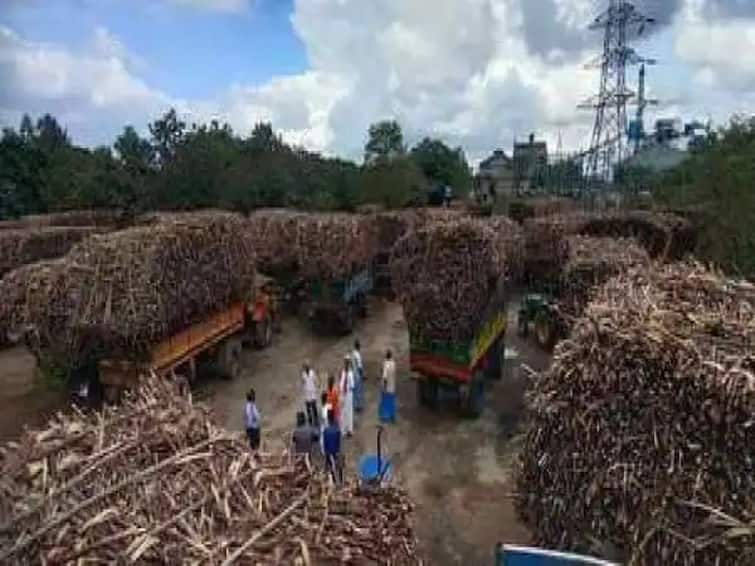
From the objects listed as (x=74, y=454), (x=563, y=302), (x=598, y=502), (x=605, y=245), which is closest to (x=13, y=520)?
(x=74, y=454)

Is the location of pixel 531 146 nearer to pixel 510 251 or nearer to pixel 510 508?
pixel 510 251

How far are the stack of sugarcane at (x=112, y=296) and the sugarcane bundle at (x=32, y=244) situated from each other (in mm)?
6388

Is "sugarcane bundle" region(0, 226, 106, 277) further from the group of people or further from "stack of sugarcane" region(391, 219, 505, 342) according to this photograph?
"stack of sugarcane" region(391, 219, 505, 342)

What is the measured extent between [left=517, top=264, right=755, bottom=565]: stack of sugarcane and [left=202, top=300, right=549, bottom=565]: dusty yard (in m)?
2.28

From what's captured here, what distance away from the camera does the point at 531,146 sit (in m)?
70.0

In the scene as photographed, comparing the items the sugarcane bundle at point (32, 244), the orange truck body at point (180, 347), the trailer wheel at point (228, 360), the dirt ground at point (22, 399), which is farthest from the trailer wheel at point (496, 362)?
the sugarcane bundle at point (32, 244)

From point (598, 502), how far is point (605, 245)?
→ 10.8 metres

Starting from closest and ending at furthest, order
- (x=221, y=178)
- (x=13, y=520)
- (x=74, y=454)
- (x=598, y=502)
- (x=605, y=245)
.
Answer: (x=13, y=520), (x=74, y=454), (x=598, y=502), (x=605, y=245), (x=221, y=178)

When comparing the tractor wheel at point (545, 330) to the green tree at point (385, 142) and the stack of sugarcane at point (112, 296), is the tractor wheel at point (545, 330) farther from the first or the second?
the green tree at point (385, 142)

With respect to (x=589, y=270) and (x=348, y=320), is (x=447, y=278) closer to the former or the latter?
(x=589, y=270)

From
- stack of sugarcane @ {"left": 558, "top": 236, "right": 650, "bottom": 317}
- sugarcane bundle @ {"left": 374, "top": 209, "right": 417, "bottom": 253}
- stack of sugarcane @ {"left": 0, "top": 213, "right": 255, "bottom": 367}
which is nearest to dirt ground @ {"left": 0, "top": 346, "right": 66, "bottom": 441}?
stack of sugarcane @ {"left": 0, "top": 213, "right": 255, "bottom": 367}

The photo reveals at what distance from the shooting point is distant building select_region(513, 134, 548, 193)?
61.7 m

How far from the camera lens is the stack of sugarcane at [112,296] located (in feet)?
37.2

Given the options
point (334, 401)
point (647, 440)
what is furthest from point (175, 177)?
point (647, 440)
